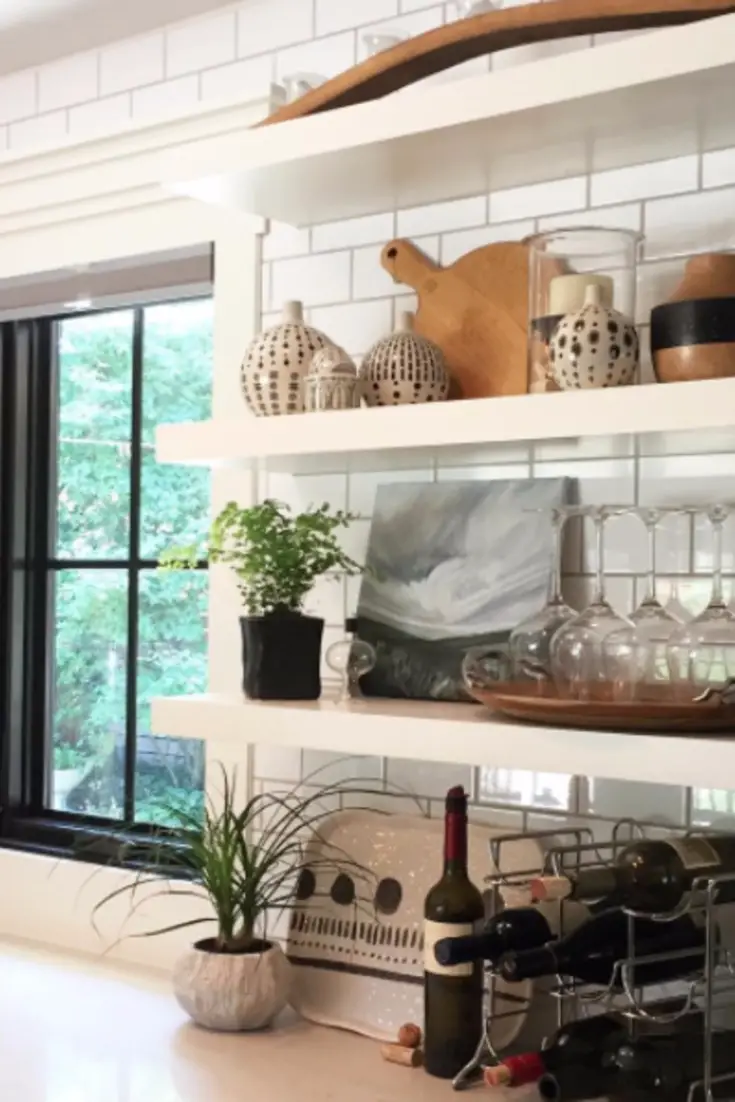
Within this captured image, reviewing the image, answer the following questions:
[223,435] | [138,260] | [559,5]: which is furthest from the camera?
[138,260]

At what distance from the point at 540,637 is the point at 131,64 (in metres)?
1.38

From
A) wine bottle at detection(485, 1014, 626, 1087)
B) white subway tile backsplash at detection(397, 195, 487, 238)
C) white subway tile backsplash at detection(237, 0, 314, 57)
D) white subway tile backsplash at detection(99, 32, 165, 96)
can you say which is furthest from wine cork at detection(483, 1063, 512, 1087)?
white subway tile backsplash at detection(99, 32, 165, 96)

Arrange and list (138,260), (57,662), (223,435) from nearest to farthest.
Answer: (223,435)
(138,260)
(57,662)

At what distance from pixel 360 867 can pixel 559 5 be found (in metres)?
1.19

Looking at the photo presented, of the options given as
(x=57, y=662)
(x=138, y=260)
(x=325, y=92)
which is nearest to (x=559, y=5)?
(x=325, y=92)

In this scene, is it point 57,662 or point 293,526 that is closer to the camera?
point 293,526

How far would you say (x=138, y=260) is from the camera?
106 inches

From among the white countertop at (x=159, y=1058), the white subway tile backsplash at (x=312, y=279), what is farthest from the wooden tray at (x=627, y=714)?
the white subway tile backsplash at (x=312, y=279)

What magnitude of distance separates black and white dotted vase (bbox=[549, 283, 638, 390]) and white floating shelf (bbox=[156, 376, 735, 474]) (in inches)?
2.5

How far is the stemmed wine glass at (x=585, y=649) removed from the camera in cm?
182

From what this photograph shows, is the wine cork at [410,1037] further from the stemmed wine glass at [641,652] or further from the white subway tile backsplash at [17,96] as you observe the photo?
the white subway tile backsplash at [17,96]

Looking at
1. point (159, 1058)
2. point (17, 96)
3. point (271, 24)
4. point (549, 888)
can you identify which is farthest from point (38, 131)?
point (549, 888)

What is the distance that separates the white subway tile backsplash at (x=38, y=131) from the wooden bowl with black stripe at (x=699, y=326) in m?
1.36

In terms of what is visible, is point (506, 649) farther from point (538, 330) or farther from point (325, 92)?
point (325, 92)
